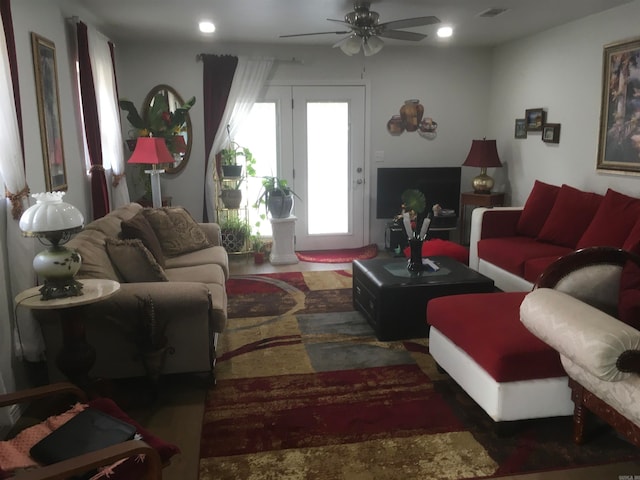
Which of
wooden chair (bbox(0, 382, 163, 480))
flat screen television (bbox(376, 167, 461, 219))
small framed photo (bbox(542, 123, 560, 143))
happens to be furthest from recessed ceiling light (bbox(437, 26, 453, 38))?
wooden chair (bbox(0, 382, 163, 480))

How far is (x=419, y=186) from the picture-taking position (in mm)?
6238

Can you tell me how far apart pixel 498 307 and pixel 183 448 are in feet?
5.82

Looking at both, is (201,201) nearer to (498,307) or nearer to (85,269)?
(85,269)

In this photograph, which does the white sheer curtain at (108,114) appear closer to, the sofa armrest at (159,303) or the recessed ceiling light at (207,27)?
the recessed ceiling light at (207,27)

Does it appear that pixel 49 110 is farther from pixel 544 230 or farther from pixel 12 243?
pixel 544 230

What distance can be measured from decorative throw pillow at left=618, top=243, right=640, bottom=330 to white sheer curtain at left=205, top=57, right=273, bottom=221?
14.6 ft

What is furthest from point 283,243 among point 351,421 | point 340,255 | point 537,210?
point 351,421

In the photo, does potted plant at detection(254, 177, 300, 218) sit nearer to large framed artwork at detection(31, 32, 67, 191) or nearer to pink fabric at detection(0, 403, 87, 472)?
large framed artwork at detection(31, 32, 67, 191)

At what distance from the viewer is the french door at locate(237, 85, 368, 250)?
19.8ft

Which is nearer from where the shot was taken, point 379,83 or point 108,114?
point 108,114

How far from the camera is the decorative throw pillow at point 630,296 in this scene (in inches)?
88.3

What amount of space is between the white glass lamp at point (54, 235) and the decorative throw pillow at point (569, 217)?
368cm

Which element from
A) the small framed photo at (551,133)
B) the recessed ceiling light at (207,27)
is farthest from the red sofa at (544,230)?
the recessed ceiling light at (207,27)

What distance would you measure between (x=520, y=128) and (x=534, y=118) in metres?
0.31
